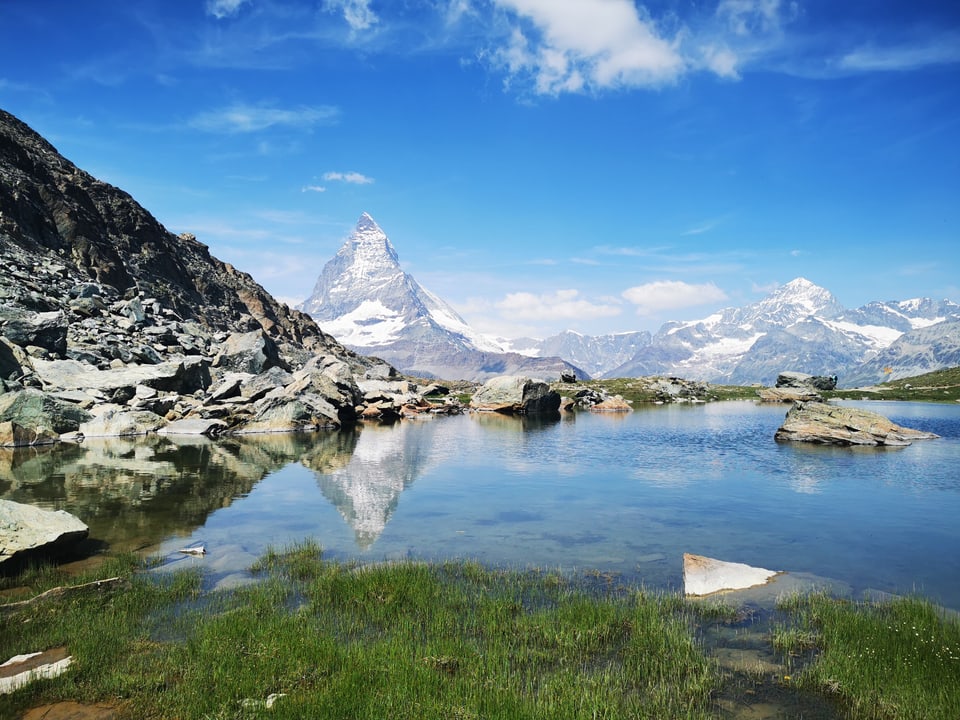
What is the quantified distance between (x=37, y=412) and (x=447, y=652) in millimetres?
48765

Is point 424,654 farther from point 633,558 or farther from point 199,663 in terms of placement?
point 633,558

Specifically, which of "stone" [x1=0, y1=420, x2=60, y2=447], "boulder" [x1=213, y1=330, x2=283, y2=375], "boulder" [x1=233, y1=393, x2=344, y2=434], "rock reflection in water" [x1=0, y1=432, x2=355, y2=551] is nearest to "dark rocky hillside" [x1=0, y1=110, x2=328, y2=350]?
"boulder" [x1=213, y1=330, x2=283, y2=375]

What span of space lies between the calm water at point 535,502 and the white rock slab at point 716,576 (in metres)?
0.59

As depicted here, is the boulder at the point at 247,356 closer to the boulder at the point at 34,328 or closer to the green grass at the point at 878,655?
the boulder at the point at 34,328

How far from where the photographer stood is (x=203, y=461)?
134 ft

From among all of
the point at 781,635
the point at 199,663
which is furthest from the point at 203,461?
the point at 781,635

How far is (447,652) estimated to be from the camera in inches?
487

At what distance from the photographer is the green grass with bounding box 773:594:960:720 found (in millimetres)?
10430

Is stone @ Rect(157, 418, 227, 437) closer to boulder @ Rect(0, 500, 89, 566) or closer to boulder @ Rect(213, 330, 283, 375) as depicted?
boulder @ Rect(213, 330, 283, 375)

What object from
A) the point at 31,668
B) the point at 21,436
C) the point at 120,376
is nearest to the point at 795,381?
the point at 120,376

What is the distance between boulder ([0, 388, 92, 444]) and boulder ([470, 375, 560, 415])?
59736 mm

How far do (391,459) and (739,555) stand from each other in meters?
28.5

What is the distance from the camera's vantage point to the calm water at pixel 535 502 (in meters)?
20.7

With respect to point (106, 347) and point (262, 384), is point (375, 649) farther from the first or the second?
Result: point (106, 347)
